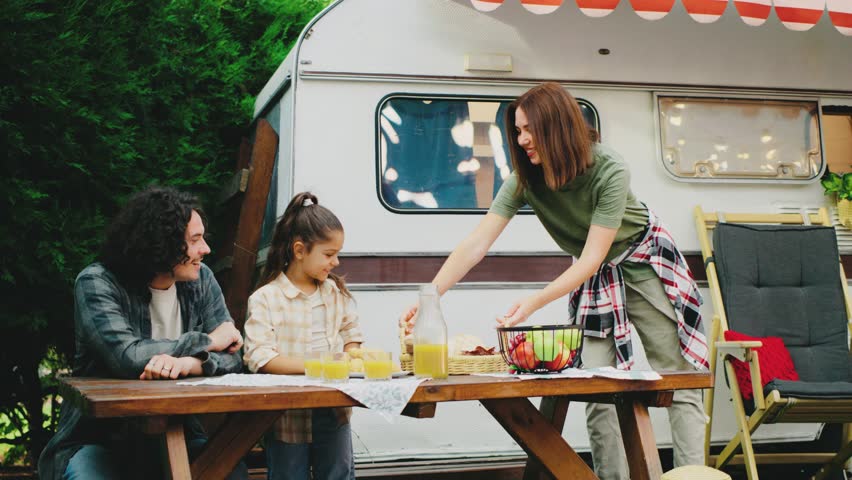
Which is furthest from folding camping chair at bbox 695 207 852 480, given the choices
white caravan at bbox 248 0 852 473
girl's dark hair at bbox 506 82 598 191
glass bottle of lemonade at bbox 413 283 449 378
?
glass bottle of lemonade at bbox 413 283 449 378

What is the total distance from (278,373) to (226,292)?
186 centimetres

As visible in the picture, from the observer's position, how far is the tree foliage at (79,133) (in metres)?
4.15

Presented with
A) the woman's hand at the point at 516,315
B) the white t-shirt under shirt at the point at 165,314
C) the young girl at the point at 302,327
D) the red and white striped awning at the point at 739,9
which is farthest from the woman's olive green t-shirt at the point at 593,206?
the white t-shirt under shirt at the point at 165,314

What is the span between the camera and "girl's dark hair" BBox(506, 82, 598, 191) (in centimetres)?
298

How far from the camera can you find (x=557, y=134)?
9.80ft

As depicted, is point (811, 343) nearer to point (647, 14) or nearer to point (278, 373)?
point (647, 14)

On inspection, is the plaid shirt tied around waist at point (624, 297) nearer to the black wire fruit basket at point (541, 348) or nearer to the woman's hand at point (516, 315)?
the woman's hand at point (516, 315)

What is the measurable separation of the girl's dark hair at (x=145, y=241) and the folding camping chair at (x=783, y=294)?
259 cm

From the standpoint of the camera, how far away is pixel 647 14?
12.9 feet

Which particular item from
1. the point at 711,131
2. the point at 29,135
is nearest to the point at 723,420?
the point at 711,131

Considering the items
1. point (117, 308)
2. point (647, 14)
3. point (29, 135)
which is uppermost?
point (647, 14)

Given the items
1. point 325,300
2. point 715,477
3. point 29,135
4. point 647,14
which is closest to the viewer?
point 715,477

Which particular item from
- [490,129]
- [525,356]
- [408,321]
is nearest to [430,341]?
[525,356]

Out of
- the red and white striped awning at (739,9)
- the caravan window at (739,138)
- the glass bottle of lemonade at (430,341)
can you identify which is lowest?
the glass bottle of lemonade at (430,341)
